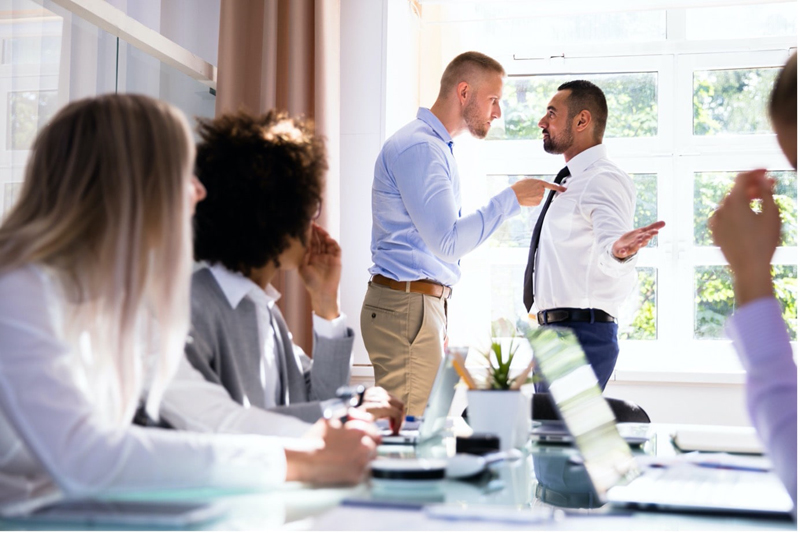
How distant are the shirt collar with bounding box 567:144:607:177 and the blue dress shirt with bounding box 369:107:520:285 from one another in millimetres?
604

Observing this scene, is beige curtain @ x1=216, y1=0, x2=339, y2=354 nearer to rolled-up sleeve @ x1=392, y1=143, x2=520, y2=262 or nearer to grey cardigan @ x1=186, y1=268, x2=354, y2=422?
rolled-up sleeve @ x1=392, y1=143, x2=520, y2=262

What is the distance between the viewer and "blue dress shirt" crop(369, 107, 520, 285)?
2.68m

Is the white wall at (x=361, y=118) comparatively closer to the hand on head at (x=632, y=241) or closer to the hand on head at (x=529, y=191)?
the hand on head at (x=529, y=191)

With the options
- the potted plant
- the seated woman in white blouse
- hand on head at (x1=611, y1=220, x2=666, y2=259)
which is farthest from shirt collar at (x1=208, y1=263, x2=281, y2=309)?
hand on head at (x1=611, y1=220, x2=666, y2=259)

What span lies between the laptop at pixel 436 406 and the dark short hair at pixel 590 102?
7.27ft

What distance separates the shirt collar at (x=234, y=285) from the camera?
4.51 ft

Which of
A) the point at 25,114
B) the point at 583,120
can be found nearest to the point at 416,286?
the point at 583,120

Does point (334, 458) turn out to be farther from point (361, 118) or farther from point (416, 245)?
point (361, 118)

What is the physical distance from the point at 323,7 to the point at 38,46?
150 cm

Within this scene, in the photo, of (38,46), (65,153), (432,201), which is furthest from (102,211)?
(432,201)

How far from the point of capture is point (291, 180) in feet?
4.83

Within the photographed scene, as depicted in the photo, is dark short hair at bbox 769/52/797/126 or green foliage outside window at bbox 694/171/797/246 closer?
dark short hair at bbox 769/52/797/126

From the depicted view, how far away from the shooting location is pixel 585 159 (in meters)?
3.30

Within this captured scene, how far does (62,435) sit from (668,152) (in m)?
3.70
